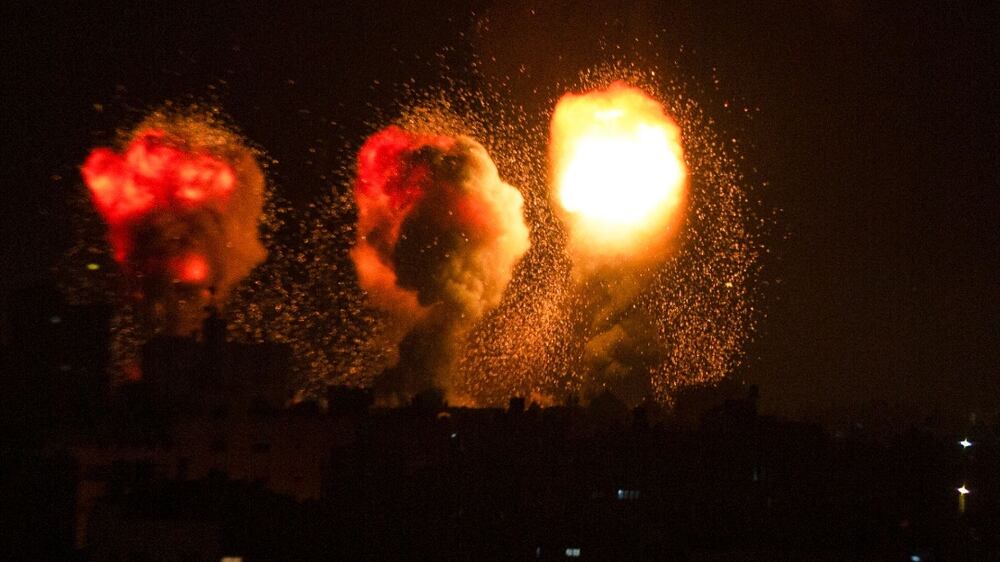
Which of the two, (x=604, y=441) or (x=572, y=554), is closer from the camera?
(x=572, y=554)

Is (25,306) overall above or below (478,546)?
above

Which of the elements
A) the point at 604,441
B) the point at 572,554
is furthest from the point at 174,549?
the point at 604,441

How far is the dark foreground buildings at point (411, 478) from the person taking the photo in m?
36.8

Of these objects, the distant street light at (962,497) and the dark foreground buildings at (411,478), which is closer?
the dark foreground buildings at (411,478)

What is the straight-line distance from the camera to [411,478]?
139ft

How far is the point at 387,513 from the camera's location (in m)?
39.7

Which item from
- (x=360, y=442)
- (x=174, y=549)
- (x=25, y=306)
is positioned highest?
(x=25, y=306)

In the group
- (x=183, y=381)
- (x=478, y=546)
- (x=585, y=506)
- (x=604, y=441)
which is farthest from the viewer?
(x=183, y=381)

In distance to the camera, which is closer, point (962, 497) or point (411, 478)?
point (411, 478)

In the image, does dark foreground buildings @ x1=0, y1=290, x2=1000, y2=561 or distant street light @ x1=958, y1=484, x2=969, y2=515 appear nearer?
dark foreground buildings @ x1=0, y1=290, x2=1000, y2=561

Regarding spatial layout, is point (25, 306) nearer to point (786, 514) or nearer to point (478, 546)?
point (478, 546)

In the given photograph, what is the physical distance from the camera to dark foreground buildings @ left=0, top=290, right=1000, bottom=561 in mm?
36812

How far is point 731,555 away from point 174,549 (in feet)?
47.2

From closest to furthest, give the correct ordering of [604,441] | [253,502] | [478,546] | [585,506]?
1. [253,502]
2. [478,546]
3. [585,506]
4. [604,441]
